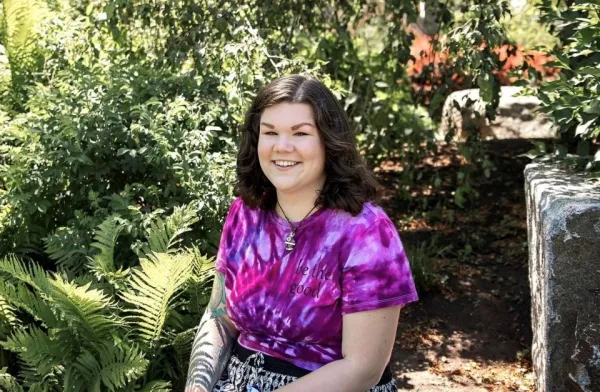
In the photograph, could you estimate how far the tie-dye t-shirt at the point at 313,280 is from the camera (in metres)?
2.58

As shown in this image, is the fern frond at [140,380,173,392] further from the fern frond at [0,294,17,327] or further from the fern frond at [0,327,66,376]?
the fern frond at [0,294,17,327]

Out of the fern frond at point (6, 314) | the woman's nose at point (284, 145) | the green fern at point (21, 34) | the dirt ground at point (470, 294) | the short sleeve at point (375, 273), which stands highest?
the green fern at point (21, 34)

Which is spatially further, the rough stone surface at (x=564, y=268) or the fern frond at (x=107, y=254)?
the fern frond at (x=107, y=254)

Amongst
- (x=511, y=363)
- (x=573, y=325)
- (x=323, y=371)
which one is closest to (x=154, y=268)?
(x=323, y=371)

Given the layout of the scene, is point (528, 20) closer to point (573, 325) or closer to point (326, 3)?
point (326, 3)

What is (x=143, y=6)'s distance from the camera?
5.16m

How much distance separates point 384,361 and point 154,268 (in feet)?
4.11

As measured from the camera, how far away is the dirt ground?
14.9 ft

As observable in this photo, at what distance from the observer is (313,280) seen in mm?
2654

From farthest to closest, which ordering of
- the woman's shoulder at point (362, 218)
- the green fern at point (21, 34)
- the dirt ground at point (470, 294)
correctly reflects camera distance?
1. the green fern at point (21, 34)
2. the dirt ground at point (470, 294)
3. the woman's shoulder at point (362, 218)

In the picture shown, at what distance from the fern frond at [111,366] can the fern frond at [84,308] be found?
3.4 inches

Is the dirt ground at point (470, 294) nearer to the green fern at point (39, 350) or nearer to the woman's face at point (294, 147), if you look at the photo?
the green fern at point (39, 350)

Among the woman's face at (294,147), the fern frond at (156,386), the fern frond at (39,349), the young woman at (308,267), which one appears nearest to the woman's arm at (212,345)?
the young woman at (308,267)

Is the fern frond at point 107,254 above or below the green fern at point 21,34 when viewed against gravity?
below
